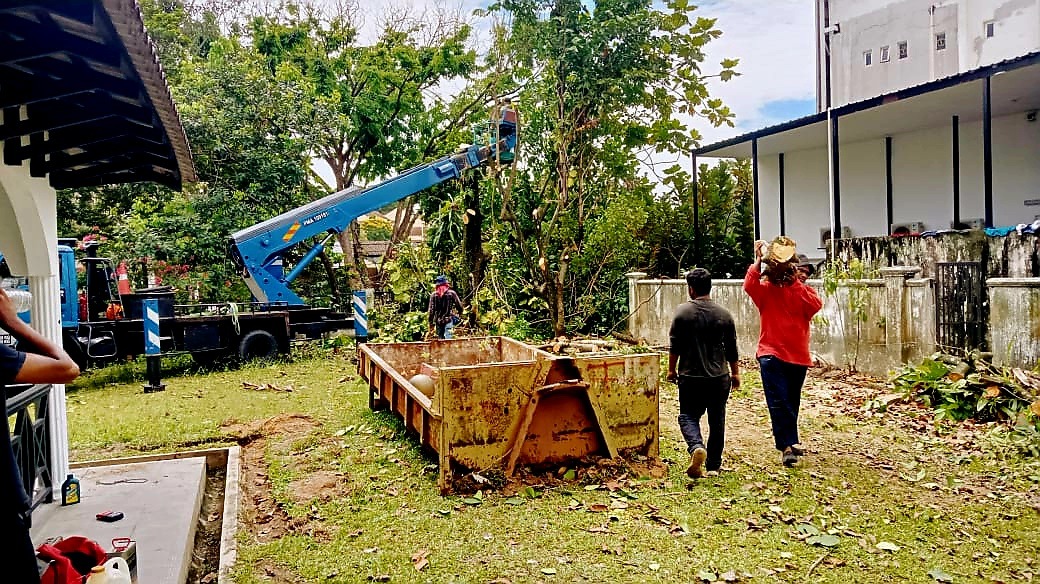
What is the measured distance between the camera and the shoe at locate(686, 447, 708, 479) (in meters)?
5.61

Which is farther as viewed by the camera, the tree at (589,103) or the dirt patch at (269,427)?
the tree at (589,103)

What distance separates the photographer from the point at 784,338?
239 inches

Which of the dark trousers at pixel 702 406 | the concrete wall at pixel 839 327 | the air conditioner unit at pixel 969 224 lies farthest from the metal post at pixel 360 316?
the air conditioner unit at pixel 969 224

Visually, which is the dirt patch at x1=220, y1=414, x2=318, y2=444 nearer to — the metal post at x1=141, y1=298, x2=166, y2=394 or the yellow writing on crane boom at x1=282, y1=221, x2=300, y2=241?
the metal post at x1=141, y1=298, x2=166, y2=394

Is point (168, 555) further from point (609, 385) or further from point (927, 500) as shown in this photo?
point (927, 500)

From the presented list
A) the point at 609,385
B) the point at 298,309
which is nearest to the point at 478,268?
the point at 298,309

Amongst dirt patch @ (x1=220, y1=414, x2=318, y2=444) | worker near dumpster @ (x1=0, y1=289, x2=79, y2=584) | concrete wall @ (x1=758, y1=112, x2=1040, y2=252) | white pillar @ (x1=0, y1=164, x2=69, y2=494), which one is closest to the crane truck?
dirt patch @ (x1=220, y1=414, x2=318, y2=444)

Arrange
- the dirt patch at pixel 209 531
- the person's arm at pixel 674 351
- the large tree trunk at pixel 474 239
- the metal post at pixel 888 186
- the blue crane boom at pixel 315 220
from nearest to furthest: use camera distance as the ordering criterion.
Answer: the dirt patch at pixel 209 531
the person's arm at pixel 674 351
the blue crane boom at pixel 315 220
the large tree trunk at pixel 474 239
the metal post at pixel 888 186

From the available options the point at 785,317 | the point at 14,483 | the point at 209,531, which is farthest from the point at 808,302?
the point at 14,483

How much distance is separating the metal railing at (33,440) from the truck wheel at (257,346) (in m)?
7.75

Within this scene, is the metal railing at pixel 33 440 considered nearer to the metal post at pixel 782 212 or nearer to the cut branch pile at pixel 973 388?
the cut branch pile at pixel 973 388

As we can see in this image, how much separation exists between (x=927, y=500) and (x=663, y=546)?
227 centimetres

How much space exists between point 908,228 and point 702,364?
1211cm

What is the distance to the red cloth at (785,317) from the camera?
A: 239 inches
